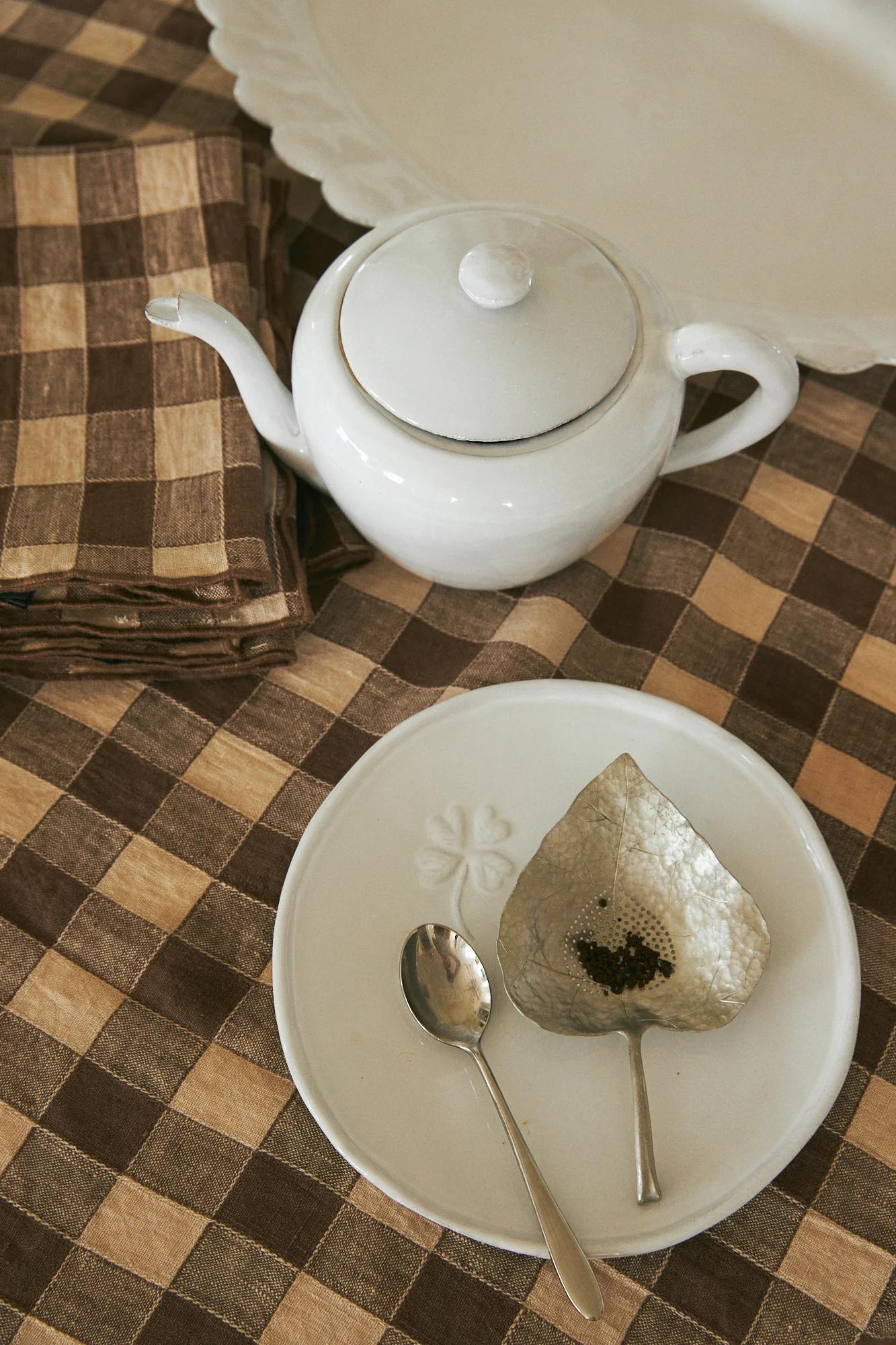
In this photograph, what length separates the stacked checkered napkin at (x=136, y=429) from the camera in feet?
1.86

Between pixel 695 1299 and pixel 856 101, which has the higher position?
pixel 856 101

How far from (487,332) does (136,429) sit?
0.26m

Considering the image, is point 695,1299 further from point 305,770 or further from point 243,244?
point 243,244

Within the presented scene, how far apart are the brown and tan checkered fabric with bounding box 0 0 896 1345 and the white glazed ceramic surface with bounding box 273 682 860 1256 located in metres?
0.04

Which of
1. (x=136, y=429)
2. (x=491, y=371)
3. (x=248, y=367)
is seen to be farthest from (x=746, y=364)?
(x=136, y=429)

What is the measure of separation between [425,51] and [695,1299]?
2.72 ft

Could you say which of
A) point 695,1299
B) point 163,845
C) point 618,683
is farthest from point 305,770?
point 695,1299

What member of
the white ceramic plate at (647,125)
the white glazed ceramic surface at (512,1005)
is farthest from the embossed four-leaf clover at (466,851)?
the white ceramic plate at (647,125)

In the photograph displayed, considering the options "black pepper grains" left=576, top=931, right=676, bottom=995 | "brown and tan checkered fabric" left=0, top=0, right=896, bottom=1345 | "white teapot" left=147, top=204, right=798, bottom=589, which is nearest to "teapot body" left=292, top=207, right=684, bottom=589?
"white teapot" left=147, top=204, right=798, bottom=589

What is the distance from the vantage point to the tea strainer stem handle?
429 millimetres

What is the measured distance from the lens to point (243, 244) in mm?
670

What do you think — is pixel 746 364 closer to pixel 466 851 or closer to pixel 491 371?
pixel 491 371

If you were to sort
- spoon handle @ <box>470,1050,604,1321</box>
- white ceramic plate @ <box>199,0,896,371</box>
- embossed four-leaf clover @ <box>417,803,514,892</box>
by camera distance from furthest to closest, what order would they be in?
white ceramic plate @ <box>199,0,896,371</box>, embossed four-leaf clover @ <box>417,803,514,892</box>, spoon handle @ <box>470,1050,604,1321</box>

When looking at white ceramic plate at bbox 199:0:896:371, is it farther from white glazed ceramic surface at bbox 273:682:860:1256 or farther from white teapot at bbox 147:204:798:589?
white glazed ceramic surface at bbox 273:682:860:1256
